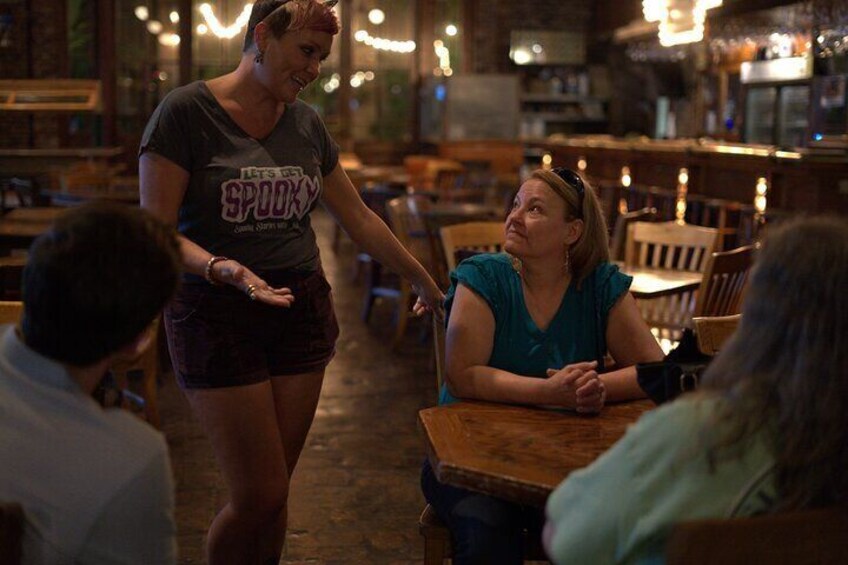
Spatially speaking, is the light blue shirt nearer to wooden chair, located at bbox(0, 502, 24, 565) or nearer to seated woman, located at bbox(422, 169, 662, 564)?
wooden chair, located at bbox(0, 502, 24, 565)

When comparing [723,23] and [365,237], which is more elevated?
[723,23]

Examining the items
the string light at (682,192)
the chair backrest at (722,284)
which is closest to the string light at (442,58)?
the string light at (682,192)

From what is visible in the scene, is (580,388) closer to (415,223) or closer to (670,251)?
(670,251)

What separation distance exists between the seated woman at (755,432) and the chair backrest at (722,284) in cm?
269

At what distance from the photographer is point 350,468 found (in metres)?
4.36

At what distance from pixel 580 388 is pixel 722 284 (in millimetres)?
2128

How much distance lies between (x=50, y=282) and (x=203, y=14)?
14333mm

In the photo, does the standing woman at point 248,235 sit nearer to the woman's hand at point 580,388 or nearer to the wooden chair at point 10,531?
the woman's hand at point 580,388

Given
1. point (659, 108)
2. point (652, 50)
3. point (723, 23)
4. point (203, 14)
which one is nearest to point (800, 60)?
point (723, 23)

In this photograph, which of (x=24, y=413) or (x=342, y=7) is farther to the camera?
(x=342, y=7)

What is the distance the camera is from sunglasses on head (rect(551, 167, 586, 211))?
102 inches

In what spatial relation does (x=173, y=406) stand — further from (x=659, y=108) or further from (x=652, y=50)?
(x=659, y=108)

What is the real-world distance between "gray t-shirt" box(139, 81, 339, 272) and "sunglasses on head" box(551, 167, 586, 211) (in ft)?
1.96

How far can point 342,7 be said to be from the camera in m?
15.5
